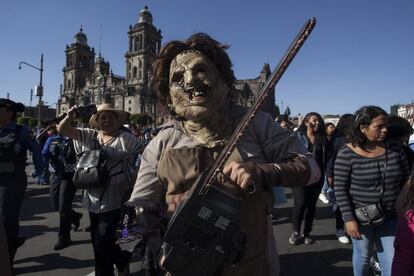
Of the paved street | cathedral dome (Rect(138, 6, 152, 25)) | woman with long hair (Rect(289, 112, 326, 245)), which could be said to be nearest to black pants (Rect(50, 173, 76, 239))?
the paved street

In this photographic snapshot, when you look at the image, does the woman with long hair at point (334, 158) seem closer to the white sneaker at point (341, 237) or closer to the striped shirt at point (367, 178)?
the white sneaker at point (341, 237)

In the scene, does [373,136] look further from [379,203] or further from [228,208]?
[228,208]

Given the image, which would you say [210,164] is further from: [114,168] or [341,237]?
[341,237]

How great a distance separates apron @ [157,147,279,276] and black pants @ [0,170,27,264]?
3.28 meters

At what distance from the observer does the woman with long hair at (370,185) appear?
303cm

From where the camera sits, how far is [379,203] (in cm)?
304

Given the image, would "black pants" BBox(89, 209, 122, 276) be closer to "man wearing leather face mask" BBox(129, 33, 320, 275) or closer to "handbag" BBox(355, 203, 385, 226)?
"man wearing leather face mask" BBox(129, 33, 320, 275)

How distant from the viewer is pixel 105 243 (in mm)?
3613

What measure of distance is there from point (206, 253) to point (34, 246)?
5.10m

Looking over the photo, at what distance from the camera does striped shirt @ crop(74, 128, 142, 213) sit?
3.80 metres

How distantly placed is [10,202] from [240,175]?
384cm

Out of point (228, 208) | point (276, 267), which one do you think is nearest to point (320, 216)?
point (276, 267)

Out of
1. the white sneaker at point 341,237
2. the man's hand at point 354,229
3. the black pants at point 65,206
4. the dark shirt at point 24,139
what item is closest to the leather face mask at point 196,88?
the man's hand at point 354,229

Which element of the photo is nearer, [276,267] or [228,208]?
[228,208]
